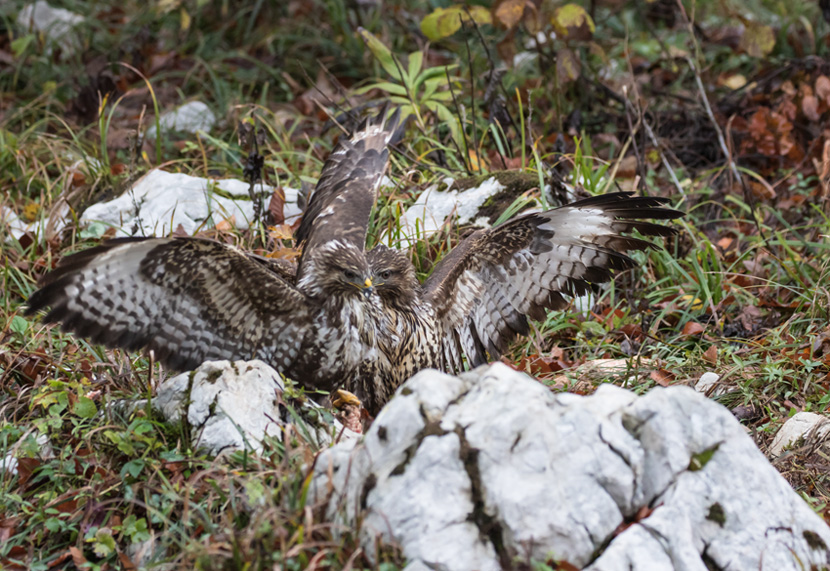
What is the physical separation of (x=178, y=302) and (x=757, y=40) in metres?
5.10

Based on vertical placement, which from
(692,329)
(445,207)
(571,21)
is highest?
(571,21)

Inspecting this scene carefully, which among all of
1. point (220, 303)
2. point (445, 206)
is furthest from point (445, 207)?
point (220, 303)

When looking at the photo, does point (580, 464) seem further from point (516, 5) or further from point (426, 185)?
point (516, 5)

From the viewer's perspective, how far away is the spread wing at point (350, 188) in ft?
13.1

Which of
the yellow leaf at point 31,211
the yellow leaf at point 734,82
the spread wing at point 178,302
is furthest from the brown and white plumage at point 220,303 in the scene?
the yellow leaf at point 734,82

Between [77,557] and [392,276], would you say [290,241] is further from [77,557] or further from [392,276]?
[77,557]

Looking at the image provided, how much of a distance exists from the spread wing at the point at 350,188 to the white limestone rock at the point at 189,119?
98.4 inches

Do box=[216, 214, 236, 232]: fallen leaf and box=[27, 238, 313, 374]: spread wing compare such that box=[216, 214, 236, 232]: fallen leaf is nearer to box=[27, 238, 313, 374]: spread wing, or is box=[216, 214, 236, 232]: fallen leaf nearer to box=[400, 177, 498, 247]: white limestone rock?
box=[400, 177, 498, 247]: white limestone rock

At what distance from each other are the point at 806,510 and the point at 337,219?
233 cm

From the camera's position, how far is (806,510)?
8.43 ft

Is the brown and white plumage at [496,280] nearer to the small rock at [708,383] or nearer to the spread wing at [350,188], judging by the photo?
the spread wing at [350,188]

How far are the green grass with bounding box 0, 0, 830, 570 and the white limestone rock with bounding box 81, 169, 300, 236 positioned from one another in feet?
0.46

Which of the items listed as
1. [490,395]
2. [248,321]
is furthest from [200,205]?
[490,395]

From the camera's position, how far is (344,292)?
11.9ft
